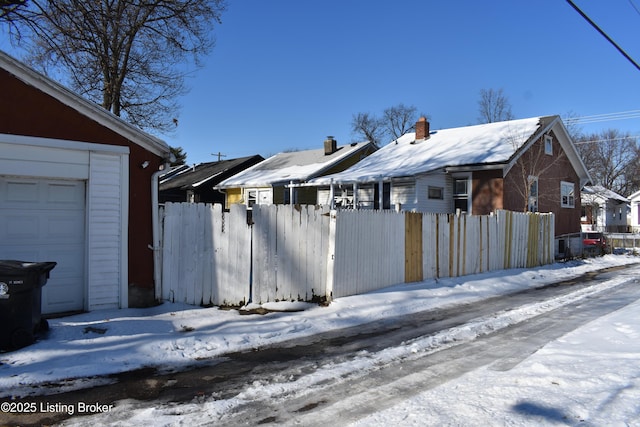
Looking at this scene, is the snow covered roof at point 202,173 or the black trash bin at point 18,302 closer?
the black trash bin at point 18,302

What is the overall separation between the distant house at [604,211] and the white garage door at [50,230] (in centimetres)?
4130

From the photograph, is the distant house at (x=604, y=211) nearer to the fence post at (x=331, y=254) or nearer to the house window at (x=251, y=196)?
the house window at (x=251, y=196)

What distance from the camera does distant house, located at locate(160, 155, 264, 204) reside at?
97.0ft

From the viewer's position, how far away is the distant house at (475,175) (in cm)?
1858

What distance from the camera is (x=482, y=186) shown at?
19281 millimetres

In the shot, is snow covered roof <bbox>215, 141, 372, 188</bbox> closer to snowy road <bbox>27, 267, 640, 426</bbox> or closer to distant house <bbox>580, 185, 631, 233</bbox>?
snowy road <bbox>27, 267, 640, 426</bbox>

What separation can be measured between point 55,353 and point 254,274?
143 inches

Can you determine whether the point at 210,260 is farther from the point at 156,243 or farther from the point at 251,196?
the point at 251,196

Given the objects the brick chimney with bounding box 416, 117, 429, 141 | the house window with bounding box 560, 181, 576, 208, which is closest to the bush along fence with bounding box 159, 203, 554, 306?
the brick chimney with bounding box 416, 117, 429, 141

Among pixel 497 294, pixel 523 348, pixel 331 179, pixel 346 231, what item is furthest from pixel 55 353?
pixel 331 179

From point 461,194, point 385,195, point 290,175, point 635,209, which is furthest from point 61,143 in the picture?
point 635,209

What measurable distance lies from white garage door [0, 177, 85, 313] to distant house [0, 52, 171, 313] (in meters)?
0.01

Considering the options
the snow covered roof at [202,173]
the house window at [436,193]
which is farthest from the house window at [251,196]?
the house window at [436,193]

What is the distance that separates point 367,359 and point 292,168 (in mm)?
20808
